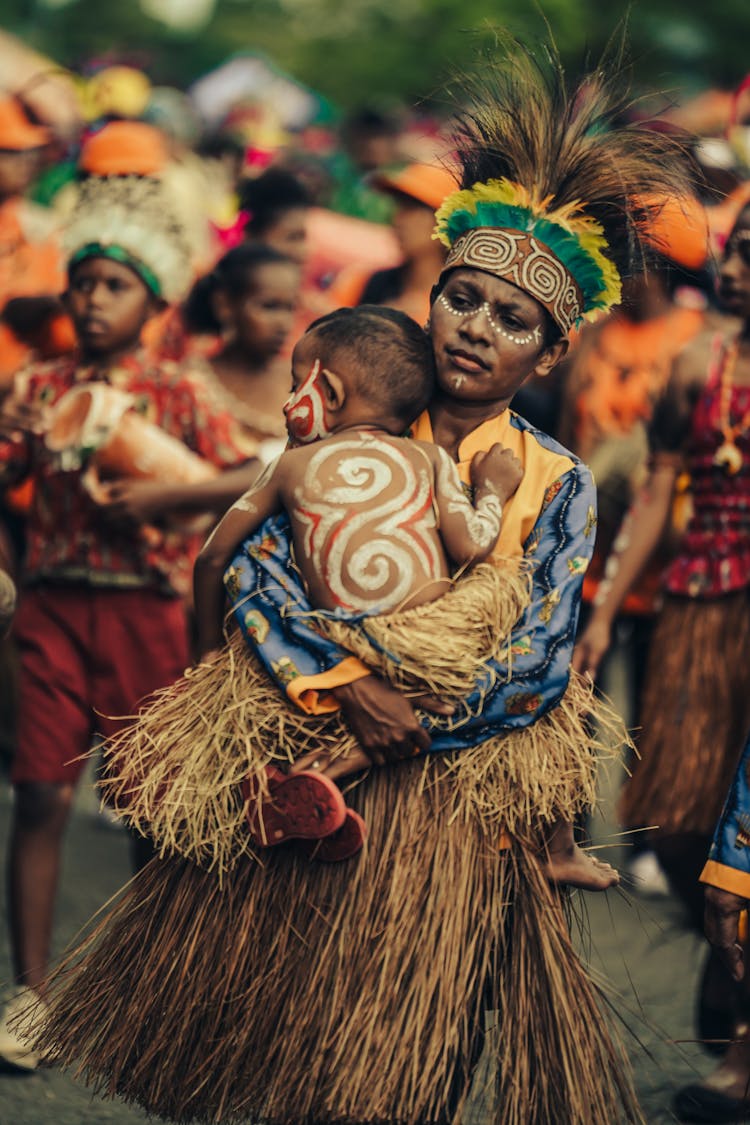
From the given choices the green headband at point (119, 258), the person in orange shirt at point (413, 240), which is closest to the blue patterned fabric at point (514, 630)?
the green headband at point (119, 258)

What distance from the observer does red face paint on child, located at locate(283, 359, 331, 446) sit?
3.21 m

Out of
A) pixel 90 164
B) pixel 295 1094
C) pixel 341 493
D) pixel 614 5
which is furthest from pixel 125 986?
pixel 614 5

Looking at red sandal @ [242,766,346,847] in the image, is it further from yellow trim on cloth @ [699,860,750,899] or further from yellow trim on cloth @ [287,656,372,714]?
yellow trim on cloth @ [699,860,750,899]

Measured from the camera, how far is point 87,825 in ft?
22.5

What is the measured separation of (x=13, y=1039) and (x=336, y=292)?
481 cm

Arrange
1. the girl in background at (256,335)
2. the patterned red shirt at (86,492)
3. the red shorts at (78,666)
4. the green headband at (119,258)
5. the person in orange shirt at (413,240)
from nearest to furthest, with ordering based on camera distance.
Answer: the red shorts at (78,666)
the patterned red shirt at (86,492)
the green headband at (119,258)
the girl in background at (256,335)
the person in orange shirt at (413,240)

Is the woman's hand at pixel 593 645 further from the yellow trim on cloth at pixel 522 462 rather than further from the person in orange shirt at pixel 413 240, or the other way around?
the person in orange shirt at pixel 413 240

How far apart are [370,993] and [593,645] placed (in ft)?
6.00

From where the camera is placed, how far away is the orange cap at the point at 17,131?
7859 millimetres

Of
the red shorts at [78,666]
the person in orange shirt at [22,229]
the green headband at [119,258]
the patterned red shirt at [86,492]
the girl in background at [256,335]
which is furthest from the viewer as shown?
the person in orange shirt at [22,229]

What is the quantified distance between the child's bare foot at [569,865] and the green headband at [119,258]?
2336mm

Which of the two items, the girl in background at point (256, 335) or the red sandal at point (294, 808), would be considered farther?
the girl in background at point (256, 335)

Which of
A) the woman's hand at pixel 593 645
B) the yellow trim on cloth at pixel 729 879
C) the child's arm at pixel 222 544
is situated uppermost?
the child's arm at pixel 222 544

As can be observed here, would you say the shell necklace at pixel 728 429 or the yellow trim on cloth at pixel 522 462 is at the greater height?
the shell necklace at pixel 728 429
